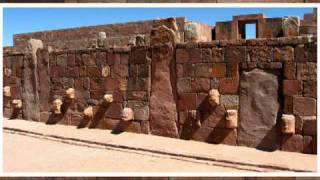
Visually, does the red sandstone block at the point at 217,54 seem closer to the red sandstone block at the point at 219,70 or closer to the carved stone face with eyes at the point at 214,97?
the red sandstone block at the point at 219,70

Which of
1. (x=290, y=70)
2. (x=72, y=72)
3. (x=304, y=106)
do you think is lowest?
(x=304, y=106)

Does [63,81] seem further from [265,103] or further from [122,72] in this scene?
[265,103]

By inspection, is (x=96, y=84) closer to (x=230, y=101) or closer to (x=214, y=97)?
(x=214, y=97)

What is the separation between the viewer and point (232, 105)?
780 centimetres

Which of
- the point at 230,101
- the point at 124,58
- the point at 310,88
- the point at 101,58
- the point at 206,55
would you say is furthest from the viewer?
the point at 101,58

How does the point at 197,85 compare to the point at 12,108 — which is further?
the point at 12,108

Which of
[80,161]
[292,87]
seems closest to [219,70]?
[292,87]

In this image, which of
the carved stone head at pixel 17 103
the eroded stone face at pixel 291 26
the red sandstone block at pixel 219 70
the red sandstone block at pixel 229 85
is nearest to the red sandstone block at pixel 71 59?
the carved stone head at pixel 17 103

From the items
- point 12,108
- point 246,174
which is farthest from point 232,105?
point 12,108

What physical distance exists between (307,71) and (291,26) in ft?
2.80

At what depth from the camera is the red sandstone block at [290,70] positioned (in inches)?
282

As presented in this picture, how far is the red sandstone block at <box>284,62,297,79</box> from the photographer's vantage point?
717 centimetres

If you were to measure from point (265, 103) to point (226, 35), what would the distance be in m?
7.91

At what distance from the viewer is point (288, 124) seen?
23.4ft
